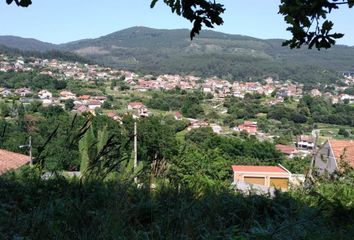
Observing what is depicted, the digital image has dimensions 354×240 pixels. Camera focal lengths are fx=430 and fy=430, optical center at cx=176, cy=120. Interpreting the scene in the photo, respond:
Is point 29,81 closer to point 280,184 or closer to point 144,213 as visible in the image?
point 280,184

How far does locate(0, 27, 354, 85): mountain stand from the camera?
11869cm

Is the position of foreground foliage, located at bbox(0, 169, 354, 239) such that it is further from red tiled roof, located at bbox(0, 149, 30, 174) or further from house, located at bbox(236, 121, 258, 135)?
house, located at bbox(236, 121, 258, 135)

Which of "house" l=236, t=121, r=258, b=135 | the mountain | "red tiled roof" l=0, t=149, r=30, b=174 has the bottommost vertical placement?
"house" l=236, t=121, r=258, b=135

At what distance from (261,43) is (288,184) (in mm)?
181984

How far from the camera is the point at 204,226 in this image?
5.88 ft

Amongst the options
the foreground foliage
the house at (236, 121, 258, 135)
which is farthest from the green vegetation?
the foreground foliage

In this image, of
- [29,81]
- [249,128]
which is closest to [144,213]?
[249,128]

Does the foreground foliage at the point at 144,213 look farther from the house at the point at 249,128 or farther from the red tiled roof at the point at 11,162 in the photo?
the house at the point at 249,128

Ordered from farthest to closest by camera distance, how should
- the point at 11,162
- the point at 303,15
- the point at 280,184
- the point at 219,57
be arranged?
the point at 219,57 → the point at 11,162 → the point at 280,184 → the point at 303,15

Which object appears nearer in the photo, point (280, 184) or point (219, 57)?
point (280, 184)

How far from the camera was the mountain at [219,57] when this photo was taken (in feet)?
389

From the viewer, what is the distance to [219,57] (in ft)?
427

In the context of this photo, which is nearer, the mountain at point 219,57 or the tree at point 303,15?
the tree at point 303,15

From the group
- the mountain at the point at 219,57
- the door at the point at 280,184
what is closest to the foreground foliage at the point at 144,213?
the door at the point at 280,184
